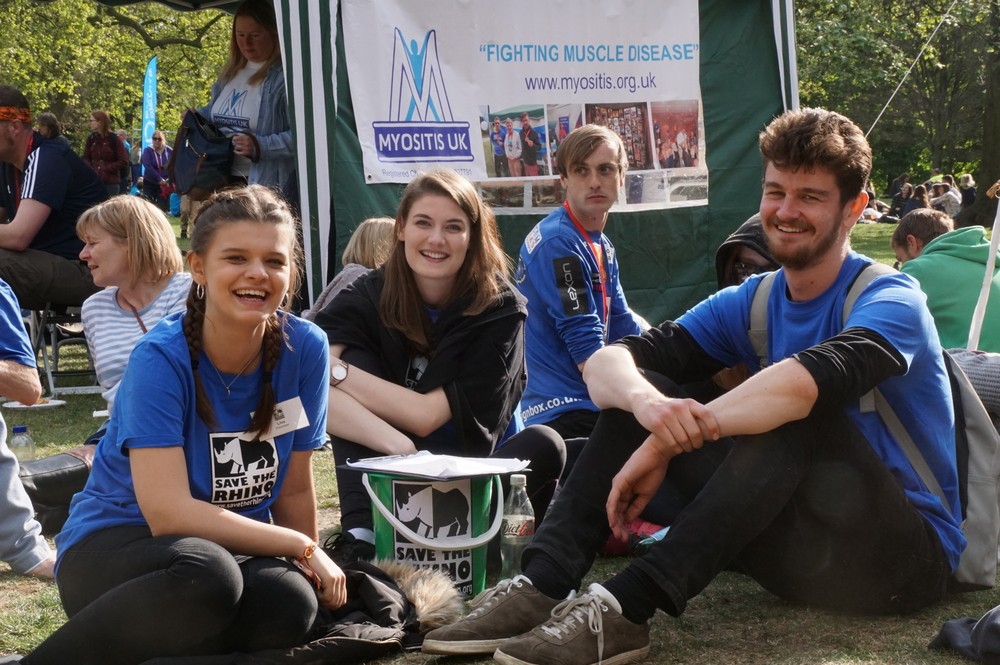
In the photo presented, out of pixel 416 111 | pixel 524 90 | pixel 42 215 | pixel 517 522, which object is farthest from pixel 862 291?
pixel 42 215

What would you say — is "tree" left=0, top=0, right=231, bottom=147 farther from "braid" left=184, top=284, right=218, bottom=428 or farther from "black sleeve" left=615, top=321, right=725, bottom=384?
"braid" left=184, top=284, right=218, bottom=428

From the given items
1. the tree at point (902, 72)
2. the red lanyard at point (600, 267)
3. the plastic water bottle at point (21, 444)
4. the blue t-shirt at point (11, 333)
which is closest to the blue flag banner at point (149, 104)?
the tree at point (902, 72)

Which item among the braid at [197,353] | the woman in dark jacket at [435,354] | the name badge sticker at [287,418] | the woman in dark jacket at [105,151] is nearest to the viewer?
the braid at [197,353]

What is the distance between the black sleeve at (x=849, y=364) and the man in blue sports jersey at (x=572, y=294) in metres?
1.60

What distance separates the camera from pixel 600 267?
460 centimetres

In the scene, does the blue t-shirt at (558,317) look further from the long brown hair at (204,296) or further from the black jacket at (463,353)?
the long brown hair at (204,296)

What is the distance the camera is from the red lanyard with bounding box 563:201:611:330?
4.57 m

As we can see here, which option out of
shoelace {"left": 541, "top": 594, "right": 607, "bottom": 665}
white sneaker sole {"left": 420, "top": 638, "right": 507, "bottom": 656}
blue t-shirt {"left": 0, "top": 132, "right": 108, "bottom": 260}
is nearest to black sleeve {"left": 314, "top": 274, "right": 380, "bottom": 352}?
white sneaker sole {"left": 420, "top": 638, "right": 507, "bottom": 656}

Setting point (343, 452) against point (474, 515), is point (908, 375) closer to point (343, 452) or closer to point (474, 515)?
point (474, 515)

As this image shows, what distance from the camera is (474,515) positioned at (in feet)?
11.1

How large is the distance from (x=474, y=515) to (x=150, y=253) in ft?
6.08

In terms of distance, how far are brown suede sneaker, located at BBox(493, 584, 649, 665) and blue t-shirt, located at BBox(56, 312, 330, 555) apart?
727 mm

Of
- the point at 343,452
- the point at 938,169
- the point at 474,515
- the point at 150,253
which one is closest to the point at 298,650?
the point at 474,515

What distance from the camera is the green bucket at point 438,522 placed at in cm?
333
